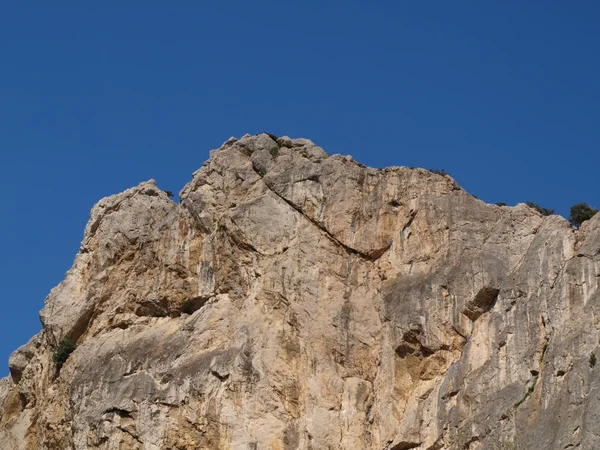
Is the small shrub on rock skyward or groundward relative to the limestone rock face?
skyward

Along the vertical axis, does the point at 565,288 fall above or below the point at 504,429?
above

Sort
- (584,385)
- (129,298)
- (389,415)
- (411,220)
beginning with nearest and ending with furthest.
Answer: (584,385) < (389,415) < (411,220) < (129,298)

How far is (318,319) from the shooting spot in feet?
209

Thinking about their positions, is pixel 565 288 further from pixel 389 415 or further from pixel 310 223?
pixel 310 223

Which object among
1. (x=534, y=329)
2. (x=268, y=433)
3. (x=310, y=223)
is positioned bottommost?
(x=268, y=433)

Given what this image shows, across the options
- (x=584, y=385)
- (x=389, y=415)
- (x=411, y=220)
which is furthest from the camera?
(x=411, y=220)

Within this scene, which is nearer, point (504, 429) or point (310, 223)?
point (504, 429)

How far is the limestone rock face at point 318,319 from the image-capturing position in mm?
57531

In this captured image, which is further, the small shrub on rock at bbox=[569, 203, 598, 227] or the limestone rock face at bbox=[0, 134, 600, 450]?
the small shrub on rock at bbox=[569, 203, 598, 227]

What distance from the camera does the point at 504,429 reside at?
5591 cm

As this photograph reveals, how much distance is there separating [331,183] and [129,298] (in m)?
11.4

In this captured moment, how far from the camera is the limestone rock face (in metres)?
57.5

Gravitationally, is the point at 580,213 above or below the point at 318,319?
above

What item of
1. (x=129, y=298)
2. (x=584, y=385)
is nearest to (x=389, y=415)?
(x=584, y=385)
